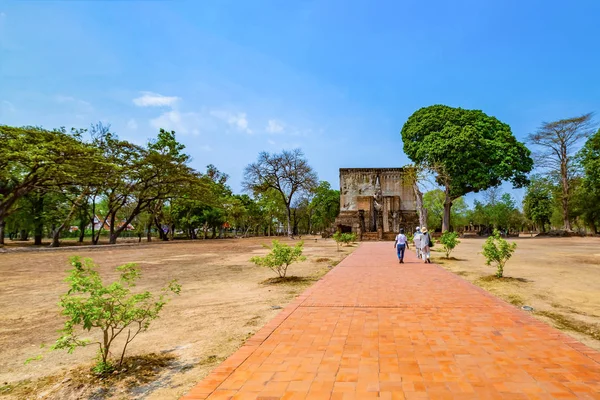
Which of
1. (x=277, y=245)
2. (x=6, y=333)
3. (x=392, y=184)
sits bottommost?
(x=6, y=333)

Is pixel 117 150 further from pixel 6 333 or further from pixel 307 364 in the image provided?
pixel 307 364

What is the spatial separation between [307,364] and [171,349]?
6.08 ft

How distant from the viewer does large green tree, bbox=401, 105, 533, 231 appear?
37656 mm

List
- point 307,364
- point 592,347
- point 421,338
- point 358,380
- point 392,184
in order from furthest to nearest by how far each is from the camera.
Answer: point 392,184 < point 421,338 < point 592,347 < point 307,364 < point 358,380

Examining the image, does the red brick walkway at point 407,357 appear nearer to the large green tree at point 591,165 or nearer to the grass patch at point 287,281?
the grass patch at point 287,281

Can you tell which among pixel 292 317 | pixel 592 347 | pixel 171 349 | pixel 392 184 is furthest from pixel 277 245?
pixel 392 184

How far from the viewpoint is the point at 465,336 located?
4547 mm

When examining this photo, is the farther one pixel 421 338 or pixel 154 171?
pixel 154 171

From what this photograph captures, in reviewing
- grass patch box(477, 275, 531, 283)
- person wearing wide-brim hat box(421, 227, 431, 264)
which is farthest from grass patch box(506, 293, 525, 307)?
person wearing wide-brim hat box(421, 227, 431, 264)

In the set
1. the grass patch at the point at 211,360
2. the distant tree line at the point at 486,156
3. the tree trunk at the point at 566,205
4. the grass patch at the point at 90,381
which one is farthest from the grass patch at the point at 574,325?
the tree trunk at the point at 566,205

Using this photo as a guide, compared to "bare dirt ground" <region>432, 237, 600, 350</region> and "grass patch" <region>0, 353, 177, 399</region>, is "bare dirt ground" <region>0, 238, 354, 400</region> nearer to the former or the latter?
"grass patch" <region>0, 353, 177, 399</region>

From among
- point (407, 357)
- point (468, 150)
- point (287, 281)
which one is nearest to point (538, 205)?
point (468, 150)

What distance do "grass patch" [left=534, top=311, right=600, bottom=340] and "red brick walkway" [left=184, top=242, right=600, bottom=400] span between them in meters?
0.37

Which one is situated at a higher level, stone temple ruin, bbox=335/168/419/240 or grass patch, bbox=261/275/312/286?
stone temple ruin, bbox=335/168/419/240
